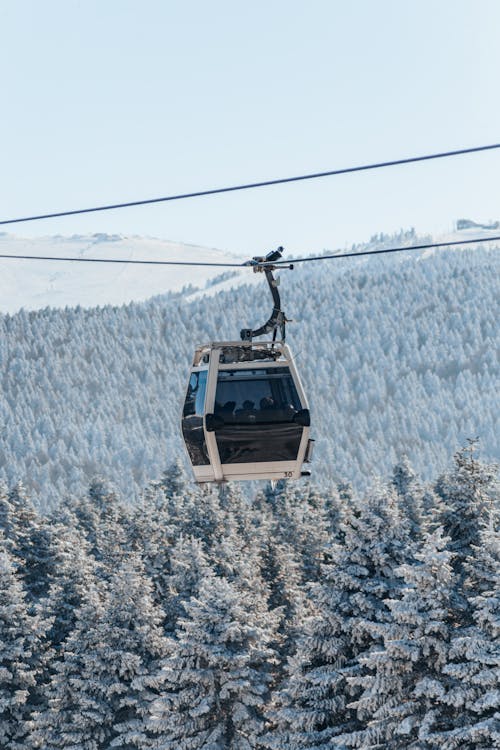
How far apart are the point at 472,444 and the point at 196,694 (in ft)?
42.3

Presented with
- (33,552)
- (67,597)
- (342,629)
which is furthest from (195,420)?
(33,552)

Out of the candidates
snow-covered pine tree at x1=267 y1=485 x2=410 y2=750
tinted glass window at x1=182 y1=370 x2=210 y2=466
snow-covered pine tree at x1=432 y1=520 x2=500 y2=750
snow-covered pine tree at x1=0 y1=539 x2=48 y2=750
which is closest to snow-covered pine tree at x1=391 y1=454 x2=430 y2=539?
snow-covered pine tree at x1=267 y1=485 x2=410 y2=750

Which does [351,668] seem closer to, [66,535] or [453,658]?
[453,658]

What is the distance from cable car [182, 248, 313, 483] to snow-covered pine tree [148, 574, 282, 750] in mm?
18787

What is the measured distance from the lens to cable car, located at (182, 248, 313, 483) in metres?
20.2

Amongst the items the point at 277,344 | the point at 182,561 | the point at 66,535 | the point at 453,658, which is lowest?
the point at 66,535

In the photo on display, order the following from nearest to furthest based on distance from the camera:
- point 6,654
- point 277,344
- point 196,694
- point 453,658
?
point 277,344 < point 453,658 < point 196,694 < point 6,654

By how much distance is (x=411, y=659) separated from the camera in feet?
103

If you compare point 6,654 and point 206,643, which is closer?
point 206,643

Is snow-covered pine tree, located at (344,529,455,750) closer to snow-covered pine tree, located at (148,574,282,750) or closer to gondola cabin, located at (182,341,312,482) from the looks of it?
snow-covered pine tree, located at (148,574,282,750)

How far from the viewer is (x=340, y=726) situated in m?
34.0

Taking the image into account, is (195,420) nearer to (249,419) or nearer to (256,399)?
(249,419)

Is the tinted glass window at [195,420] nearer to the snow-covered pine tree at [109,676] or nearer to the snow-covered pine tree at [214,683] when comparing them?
the snow-covered pine tree at [214,683]

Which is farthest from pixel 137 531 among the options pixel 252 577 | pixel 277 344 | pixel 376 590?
pixel 277 344
